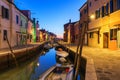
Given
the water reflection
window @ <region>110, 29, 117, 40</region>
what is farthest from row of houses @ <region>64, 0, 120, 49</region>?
the water reflection

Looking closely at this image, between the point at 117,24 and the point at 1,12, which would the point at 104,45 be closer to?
the point at 117,24

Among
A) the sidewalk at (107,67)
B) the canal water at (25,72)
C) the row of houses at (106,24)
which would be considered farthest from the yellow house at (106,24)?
the canal water at (25,72)

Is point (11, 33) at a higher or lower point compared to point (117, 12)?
lower

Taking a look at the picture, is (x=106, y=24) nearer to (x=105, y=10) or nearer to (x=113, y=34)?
(x=105, y=10)

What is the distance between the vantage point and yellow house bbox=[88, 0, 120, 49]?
20.5 metres

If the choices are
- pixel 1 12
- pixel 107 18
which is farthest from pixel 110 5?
pixel 1 12

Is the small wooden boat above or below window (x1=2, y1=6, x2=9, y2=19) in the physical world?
below

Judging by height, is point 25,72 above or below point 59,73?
below

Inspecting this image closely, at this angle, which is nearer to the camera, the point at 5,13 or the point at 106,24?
the point at 106,24

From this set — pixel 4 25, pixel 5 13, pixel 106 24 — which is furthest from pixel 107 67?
pixel 5 13

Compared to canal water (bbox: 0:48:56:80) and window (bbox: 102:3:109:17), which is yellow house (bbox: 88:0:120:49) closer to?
window (bbox: 102:3:109:17)

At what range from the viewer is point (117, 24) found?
65.8 ft

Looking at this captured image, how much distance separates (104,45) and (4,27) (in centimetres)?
1410

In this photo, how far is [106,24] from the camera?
24141 mm
